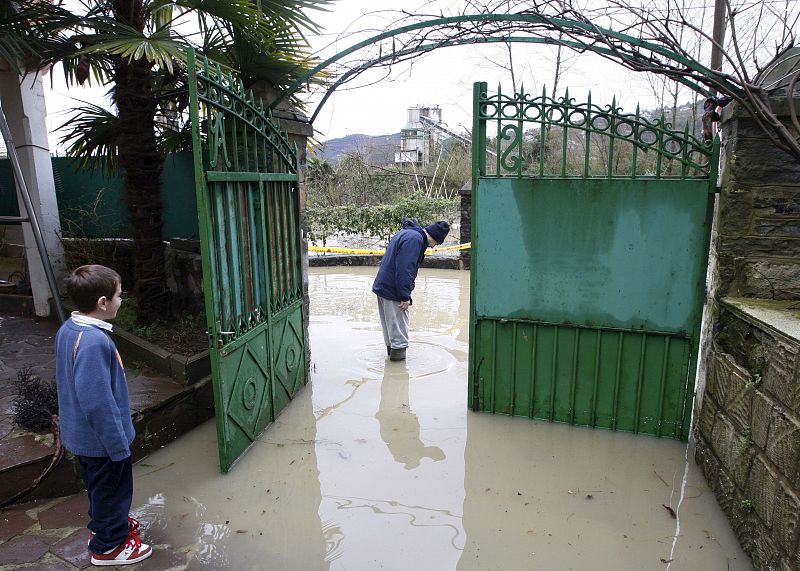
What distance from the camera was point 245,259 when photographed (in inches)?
156

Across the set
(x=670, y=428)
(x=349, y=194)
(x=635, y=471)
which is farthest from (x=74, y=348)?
(x=349, y=194)

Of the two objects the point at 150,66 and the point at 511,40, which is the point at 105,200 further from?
the point at 511,40

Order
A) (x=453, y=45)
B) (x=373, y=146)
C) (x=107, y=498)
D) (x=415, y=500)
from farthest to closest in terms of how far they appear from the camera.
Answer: (x=373, y=146) → (x=453, y=45) → (x=415, y=500) → (x=107, y=498)

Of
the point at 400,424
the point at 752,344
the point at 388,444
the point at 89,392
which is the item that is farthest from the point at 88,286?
the point at 752,344

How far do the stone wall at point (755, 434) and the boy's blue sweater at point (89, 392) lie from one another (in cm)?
315

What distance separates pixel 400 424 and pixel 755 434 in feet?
8.34

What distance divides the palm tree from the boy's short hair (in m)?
2.37

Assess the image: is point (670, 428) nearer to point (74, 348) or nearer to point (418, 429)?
point (418, 429)

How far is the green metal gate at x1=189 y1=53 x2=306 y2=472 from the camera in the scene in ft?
11.1

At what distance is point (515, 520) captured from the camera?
10.7ft

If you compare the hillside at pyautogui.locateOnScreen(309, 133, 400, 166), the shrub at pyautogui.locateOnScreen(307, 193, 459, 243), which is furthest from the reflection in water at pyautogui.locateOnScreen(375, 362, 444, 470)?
the hillside at pyautogui.locateOnScreen(309, 133, 400, 166)

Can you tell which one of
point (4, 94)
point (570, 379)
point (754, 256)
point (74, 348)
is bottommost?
point (570, 379)

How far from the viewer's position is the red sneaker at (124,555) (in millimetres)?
2787

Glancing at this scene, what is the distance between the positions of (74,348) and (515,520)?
2582mm
